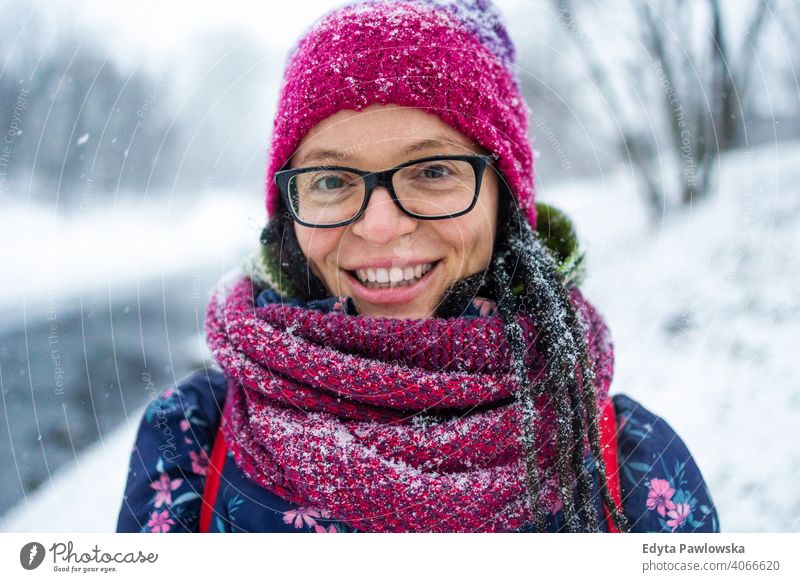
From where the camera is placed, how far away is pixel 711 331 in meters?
1.33

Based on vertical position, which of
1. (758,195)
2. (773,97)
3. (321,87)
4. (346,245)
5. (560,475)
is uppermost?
(773,97)

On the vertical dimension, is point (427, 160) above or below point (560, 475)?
above

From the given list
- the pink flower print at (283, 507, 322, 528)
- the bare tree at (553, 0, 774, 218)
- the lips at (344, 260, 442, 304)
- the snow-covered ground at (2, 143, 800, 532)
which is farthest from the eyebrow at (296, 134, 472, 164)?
the bare tree at (553, 0, 774, 218)

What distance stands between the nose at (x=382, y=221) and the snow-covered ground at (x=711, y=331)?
0.99 ft

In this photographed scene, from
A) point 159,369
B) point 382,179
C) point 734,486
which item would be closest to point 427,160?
point 382,179

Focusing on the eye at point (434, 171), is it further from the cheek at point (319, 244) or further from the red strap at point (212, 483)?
the red strap at point (212, 483)

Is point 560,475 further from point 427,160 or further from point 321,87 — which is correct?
point 321,87

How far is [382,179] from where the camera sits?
57 centimetres

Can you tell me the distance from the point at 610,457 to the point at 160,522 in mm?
527

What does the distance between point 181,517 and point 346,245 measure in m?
0.38

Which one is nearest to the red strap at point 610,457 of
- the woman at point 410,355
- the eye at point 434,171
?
the woman at point 410,355

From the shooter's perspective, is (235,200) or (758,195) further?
(758,195)

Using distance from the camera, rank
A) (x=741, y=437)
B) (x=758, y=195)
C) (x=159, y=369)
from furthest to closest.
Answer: (x=159, y=369) → (x=758, y=195) → (x=741, y=437)

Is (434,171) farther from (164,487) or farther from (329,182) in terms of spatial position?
(164,487)
